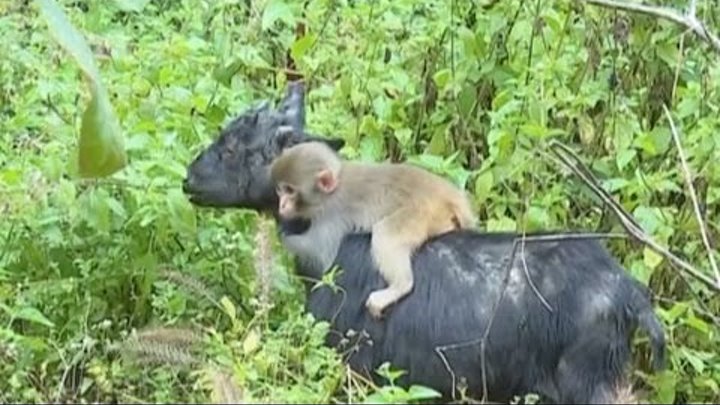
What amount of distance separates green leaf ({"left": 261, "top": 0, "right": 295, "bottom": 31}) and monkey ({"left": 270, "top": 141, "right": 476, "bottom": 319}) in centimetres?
109

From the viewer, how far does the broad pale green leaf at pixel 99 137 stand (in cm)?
511

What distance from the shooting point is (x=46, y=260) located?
23.1 ft

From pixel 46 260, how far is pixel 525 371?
185 cm

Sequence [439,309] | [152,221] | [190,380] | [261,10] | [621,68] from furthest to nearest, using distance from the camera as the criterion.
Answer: [261,10] → [621,68] → [152,221] → [439,309] → [190,380]

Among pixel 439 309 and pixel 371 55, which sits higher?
pixel 371 55

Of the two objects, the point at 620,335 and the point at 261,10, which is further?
the point at 261,10

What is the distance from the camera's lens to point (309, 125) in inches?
305

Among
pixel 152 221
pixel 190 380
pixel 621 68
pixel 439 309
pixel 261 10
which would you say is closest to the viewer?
pixel 190 380

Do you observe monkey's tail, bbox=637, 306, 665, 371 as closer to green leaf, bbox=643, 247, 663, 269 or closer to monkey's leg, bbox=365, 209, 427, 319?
green leaf, bbox=643, 247, 663, 269

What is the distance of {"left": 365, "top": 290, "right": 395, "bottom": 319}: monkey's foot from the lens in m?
6.31

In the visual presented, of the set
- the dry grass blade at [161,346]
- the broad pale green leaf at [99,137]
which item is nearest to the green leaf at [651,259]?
the dry grass blade at [161,346]

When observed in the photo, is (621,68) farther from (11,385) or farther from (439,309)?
(11,385)

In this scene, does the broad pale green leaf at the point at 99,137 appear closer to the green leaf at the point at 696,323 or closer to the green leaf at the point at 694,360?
the green leaf at the point at 696,323

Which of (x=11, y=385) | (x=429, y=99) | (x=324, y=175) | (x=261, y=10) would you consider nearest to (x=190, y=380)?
(x=11, y=385)
